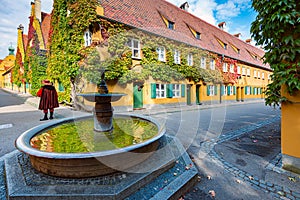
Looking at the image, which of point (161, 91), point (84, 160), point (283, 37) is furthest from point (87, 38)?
A: point (283, 37)

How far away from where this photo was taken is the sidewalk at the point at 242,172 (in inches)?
98.2

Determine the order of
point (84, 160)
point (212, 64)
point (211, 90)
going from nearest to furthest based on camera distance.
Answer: point (84, 160), point (212, 64), point (211, 90)

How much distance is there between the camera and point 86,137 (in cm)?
381

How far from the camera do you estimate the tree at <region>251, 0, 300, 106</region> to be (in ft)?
8.96

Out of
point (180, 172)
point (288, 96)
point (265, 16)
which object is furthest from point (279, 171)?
point (265, 16)

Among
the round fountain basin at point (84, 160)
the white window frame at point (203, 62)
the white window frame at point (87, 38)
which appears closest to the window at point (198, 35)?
the white window frame at point (203, 62)

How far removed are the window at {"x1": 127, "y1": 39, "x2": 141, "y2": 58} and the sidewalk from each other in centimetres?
920

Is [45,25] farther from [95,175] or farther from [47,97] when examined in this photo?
[95,175]

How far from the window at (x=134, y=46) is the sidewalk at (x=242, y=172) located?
362 inches

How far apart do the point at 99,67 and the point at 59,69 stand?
4.75 metres

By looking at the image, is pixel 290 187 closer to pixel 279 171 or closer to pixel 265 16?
pixel 279 171

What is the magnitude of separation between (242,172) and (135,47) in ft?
36.1

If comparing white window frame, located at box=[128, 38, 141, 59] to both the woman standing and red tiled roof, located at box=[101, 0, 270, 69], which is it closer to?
red tiled roof, located at box=[101, 0, 270, 69]

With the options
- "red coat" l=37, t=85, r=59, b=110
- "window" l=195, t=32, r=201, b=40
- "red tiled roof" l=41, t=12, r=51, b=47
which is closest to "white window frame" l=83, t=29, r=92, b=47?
"red coat" l=37, t=85, r=59, b=110
